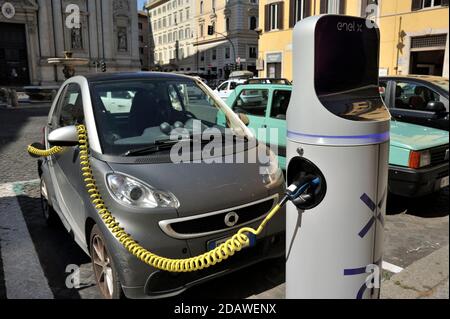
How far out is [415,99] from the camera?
662cm

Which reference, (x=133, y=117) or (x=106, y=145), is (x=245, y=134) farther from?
(x=106, y=145)

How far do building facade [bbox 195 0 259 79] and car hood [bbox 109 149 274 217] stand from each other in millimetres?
57201

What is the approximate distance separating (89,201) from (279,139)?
4.04 m

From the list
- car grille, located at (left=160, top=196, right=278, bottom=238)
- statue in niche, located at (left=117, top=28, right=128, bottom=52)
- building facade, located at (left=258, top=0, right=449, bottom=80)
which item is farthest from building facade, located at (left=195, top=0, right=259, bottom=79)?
car grille, located at (left=160, top=196, right=278, bottom=238)

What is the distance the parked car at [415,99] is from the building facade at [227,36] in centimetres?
5337

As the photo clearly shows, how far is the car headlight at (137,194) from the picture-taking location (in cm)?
294

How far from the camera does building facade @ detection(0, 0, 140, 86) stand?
46.2 m

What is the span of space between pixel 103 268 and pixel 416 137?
13.2 feet

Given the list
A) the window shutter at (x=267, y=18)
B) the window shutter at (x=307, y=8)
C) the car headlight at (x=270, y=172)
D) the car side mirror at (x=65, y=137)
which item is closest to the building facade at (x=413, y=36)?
the window shutter at (x=307, y=8)

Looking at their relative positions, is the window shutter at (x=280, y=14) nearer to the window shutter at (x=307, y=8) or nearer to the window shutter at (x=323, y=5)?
the window shutter at (x=307, y=8)

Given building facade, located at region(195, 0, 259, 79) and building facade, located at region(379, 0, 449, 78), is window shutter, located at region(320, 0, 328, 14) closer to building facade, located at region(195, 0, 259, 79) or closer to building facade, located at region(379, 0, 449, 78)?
building facade, located at region(379, 0, 449, 78)

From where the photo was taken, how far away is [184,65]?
8269 cm

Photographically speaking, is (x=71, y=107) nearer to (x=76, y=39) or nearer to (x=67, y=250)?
(x=67, y=250)

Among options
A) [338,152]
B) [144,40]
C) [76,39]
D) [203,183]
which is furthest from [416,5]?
[144,40]
